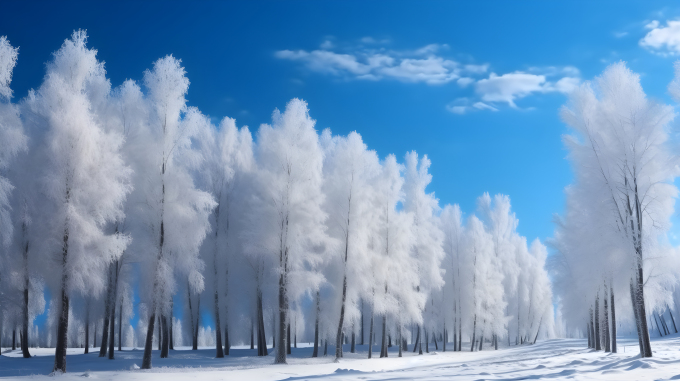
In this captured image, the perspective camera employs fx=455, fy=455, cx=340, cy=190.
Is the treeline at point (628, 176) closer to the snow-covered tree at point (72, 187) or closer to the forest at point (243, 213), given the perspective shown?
the forest at point (243, 213)

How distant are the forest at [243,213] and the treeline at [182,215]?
80mm

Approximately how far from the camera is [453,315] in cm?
4447

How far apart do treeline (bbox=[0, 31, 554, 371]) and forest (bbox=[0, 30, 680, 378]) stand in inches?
3.1

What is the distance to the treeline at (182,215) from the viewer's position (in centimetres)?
1521

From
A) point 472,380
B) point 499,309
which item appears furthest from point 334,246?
point 499,309

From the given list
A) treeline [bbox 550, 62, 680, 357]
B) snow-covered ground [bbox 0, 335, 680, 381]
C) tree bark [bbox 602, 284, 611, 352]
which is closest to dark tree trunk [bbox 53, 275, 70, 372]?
snow-covered ground [bbox 0, 335, 680, 381]

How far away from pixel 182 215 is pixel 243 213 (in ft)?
30.9

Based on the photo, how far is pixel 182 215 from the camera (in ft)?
59.9

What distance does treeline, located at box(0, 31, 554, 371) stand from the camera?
1521cm

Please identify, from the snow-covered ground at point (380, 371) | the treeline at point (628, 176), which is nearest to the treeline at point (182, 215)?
the snow-covered ground at point (380, 371)

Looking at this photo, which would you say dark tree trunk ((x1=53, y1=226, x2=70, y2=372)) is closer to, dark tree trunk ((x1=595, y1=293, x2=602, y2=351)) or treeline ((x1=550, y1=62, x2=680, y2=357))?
treeline ((x1=550, y1=62, x2=680, y2=357))

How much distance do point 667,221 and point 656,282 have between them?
9.60 ft

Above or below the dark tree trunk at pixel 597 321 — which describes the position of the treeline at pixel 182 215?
above

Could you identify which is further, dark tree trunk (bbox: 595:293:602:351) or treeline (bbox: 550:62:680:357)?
dark tree trunk (bbox: 595:293:602:351)
